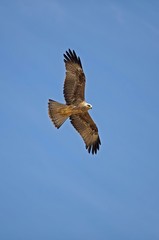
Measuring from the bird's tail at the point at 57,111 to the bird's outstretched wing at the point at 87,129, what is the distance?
3.51 ft

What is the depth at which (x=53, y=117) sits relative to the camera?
60.9ft

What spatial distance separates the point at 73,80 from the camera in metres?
19.0

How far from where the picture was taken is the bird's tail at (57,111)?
1845 centimetres

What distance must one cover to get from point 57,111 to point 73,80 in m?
1.09

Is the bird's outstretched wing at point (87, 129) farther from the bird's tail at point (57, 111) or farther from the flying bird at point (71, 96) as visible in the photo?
the bird's tail at point (57, 111)

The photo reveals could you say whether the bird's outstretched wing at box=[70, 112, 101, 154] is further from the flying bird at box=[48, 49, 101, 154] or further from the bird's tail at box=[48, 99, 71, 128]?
the bird's tail at box=[48, 99, 71, 128]

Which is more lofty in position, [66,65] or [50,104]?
[66,65]

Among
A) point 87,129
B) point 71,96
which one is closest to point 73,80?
Answer: point 71,96

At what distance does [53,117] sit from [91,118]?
163 centimetres

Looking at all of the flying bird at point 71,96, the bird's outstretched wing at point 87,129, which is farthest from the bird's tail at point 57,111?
the bird's outstretched wing at point 87,129

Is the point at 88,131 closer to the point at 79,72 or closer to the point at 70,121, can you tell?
the point at 70,121

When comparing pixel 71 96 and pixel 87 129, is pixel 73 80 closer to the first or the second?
pixel 71 96

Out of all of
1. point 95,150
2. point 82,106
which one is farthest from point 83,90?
point 95,150

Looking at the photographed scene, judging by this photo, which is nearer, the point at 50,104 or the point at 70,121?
the point at 50,104
